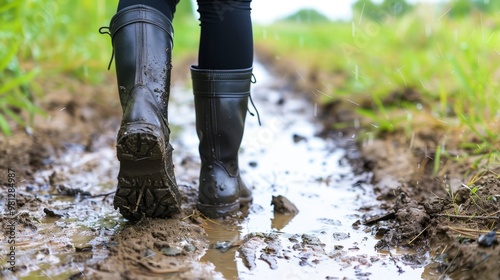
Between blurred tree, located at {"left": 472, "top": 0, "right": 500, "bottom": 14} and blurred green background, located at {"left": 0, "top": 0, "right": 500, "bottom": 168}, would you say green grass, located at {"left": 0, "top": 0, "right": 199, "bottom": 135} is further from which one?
blurred tree, located at {"left": 472, "top": 0, "right": 500, "bottom": 14}

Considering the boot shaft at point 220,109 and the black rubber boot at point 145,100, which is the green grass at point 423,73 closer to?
the boot shaft at point 220,109

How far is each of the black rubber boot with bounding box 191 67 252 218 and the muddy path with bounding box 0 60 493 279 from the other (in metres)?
0.07

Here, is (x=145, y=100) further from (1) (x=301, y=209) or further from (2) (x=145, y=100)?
(1) (x=301, y=209)

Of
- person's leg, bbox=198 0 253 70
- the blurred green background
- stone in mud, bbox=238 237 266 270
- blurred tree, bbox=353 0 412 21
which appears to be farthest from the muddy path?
blurred tree, bbox=353 0 412 21

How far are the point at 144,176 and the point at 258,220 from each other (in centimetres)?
51

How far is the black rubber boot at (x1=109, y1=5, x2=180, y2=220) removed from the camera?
1.63 m

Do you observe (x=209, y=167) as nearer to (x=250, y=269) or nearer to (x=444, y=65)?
(x=250, y=269)

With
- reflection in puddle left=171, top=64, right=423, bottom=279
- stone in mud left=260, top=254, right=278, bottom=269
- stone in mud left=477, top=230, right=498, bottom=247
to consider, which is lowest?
reflection in puddle left=171, top=64, right=423, bottom=279

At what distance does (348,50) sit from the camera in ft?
18.3

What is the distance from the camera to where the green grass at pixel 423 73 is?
279 cm

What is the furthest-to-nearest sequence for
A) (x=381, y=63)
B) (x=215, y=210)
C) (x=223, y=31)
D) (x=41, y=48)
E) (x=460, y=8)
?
1. (x=460, y=8)
2. (x=381, y=63)
3. (x=41, y=48)
4. (x=215, y=210)
5. (x=223, y=31)

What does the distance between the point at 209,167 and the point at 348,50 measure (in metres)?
3.83

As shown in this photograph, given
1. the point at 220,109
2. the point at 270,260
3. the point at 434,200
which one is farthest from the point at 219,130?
the point at 434,200

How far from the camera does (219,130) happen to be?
76.9 inches
